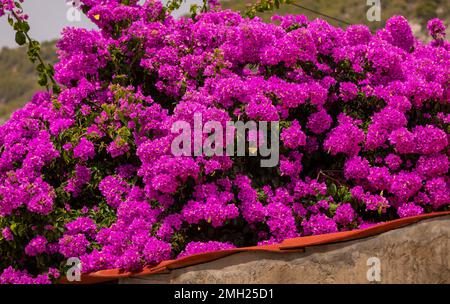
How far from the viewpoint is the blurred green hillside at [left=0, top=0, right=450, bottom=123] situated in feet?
92.5

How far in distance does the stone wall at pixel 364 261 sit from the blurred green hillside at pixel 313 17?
10.4 meters

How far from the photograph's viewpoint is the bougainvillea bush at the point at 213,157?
14.5ft

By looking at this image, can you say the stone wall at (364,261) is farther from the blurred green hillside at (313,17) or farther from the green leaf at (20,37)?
the blurred green hillside at (313,17)

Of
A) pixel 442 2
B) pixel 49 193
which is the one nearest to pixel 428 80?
pixel 49 193

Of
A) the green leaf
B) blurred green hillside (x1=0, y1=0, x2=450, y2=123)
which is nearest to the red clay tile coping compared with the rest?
the green leaf

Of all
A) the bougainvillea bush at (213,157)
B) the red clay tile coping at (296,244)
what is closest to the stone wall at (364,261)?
the red clay tile coping at (296,244)

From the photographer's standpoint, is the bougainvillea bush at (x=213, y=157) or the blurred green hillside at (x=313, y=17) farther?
the blurred green hillside at (x=313, y=17)

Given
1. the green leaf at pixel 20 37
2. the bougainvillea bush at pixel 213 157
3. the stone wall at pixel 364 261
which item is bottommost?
the stone wall at pixel 364 261

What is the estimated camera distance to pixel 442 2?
30.6 m

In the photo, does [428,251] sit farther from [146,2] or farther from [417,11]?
[417,11]

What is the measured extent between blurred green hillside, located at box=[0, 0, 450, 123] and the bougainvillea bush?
28.8 ft

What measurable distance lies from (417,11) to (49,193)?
26.6m

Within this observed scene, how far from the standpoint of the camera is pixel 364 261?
388 cm

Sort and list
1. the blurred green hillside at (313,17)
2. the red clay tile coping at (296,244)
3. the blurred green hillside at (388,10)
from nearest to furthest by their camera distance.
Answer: the red clay tile coping at (296,244), the blurred green hillside at (388,10), the blurred green hillside at (313,17)
